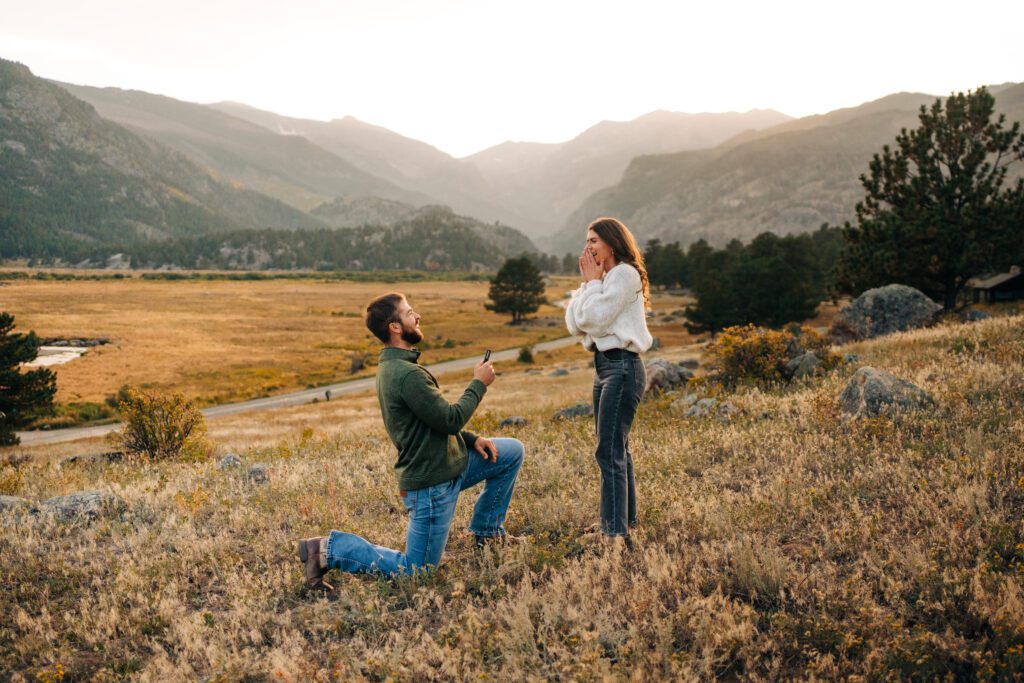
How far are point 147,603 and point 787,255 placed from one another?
7414cm

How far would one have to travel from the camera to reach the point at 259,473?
30.6 feet

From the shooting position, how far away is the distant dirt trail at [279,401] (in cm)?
3500

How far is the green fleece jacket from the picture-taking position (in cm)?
454

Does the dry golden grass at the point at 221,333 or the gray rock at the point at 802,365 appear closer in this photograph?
the gray rock at the point at 802,365

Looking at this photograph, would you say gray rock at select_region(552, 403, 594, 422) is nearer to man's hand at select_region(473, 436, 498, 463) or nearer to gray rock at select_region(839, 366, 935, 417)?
gray rock at select_region(839, 366, 935, 417)

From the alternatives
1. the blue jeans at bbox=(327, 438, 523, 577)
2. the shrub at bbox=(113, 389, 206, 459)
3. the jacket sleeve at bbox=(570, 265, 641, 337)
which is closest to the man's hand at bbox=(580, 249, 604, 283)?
the jacket sleeve at bbox=(570, 265, 641, 337)

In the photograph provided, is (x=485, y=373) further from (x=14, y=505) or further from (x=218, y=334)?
(x=218, y=334)

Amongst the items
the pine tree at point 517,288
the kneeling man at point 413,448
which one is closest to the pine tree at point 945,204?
the kneeling man at point 413,448

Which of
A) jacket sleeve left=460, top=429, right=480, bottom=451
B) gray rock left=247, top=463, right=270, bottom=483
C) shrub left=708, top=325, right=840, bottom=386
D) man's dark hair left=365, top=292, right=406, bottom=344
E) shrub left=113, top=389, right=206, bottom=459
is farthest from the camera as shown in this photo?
shrub left=708, top=325, right=840, bottom=386

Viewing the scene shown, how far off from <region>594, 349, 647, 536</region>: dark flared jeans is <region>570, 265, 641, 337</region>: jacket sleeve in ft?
1.03

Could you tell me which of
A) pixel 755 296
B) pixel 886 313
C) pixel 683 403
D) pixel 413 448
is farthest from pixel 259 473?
pixel 755 296

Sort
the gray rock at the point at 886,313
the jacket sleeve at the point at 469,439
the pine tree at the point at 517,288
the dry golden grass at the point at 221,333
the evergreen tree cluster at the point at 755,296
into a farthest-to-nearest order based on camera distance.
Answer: the pine tree at the point at 517,288 → the dry golden grass at the point at 221,333 → the evergreen tree cluster at the point at 755,296 → the gray rock at the point at 886,313 → the jacket sleeve at the point at 469,439

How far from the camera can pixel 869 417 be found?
320 inches

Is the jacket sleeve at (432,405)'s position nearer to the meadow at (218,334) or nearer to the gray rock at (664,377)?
the gray rock at (664,377)
